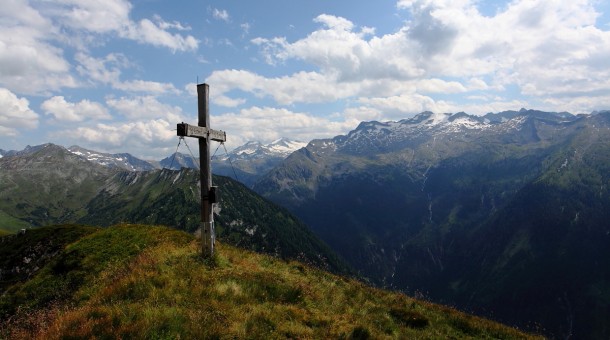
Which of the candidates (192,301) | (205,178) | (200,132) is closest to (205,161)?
(205,178)

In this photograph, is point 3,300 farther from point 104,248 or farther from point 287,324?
point 287,324

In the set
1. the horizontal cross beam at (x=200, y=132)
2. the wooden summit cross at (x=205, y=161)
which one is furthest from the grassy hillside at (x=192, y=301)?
the horizontal cross beam at (x=200, y=132)

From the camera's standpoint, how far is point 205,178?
18.3 metres

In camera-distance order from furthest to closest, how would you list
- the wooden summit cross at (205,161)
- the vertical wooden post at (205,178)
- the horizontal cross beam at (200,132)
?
the vertical wooden post at (205,178), the wooden summit cross at (205,161), the horizontal cross beam at (200,132)

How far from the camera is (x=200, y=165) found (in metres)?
18.4

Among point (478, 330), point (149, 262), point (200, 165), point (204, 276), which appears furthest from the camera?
point (200, 165)

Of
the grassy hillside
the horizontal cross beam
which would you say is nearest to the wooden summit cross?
the horizontal cross beam

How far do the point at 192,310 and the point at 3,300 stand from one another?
43.6 ft

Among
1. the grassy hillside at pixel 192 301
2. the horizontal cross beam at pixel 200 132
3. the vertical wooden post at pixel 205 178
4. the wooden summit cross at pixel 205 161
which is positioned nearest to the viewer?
the grassy hillside at pixel 192 301

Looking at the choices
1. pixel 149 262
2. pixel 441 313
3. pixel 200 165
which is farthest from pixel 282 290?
pixel 441 313

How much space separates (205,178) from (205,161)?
2.43ft

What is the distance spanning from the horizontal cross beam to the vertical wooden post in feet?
0.86

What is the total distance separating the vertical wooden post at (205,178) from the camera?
17594 millimetres

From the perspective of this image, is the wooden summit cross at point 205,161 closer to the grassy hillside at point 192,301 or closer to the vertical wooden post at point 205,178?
the vertical wooden post at point 205,178
